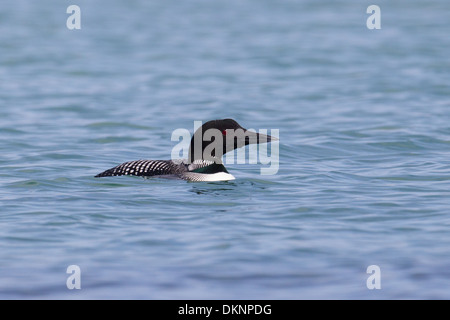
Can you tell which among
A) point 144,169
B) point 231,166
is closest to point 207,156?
point 144,169

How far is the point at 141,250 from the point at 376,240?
1.70 m

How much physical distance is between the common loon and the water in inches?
4.3

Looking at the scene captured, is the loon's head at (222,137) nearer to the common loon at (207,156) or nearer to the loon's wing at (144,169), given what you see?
the common loon at (207,156)

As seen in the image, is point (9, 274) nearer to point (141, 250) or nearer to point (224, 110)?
point (141, 250)

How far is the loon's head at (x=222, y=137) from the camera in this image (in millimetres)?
8133

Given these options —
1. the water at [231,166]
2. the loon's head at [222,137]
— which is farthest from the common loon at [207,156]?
the water at [231,166]

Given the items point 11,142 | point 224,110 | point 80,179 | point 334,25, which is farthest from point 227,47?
point 80,179

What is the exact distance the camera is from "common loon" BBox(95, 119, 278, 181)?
26.7 ft

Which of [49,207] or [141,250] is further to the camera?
[49,207]

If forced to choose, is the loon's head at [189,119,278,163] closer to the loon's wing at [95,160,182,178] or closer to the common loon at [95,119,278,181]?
the common loon at [95,119,278,181]

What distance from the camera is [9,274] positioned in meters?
5.63

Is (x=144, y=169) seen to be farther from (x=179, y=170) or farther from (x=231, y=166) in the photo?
(x=231, y=166)
